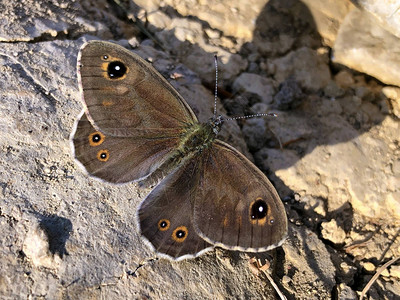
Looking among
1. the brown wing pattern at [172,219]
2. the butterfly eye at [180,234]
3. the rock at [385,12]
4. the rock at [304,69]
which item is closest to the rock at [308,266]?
the brown wing pattern at [172,219]

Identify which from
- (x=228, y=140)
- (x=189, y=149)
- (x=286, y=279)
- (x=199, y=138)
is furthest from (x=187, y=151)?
(x=286, y=279)

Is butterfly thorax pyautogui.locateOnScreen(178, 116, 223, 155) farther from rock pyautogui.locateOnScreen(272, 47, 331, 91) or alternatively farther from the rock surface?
rock pyautogui.locateOnScreen(272, 47, 331, 91)

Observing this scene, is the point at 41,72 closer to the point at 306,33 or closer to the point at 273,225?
the point at 273,225

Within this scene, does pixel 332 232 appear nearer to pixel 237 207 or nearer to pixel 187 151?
pixel 237 207

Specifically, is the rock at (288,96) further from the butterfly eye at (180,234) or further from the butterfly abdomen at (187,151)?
the butterfly eye at (180,234)

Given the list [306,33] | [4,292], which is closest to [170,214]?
[4,292]

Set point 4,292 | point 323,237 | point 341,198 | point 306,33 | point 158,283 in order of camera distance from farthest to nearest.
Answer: point 306,33 < point 341,198 < point 323,237 < point 158,283 < point 4,292
